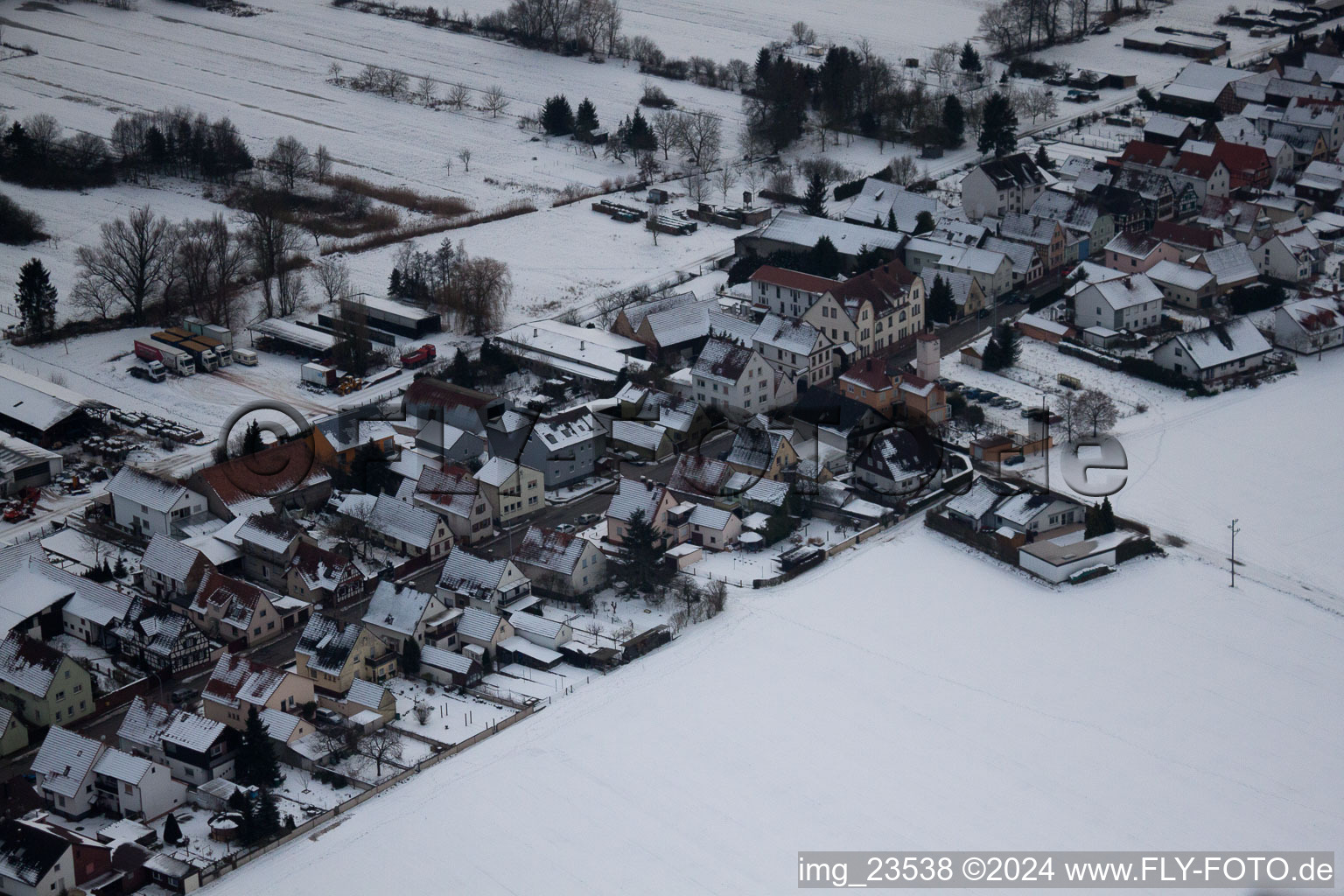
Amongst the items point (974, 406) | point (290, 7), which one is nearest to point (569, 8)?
point (290, 7)

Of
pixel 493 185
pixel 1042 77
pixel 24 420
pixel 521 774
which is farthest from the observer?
pixel 1042 77

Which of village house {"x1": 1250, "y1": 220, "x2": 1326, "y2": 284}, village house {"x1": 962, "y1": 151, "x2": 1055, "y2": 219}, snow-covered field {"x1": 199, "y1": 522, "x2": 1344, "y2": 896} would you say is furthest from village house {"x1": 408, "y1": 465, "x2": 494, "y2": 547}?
village house {"x1": 1250, "y1": 220, "x2": 1326, "y2": 284}

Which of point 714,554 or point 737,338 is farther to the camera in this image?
point 737,338

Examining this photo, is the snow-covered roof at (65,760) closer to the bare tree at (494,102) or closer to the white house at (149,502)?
the white house at (149,502)

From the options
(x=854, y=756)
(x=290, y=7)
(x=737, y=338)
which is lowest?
(x=854, y=756)

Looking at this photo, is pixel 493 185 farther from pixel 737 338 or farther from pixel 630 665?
pixel 630 665

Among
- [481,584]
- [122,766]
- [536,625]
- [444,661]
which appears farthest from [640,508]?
[122,766]
